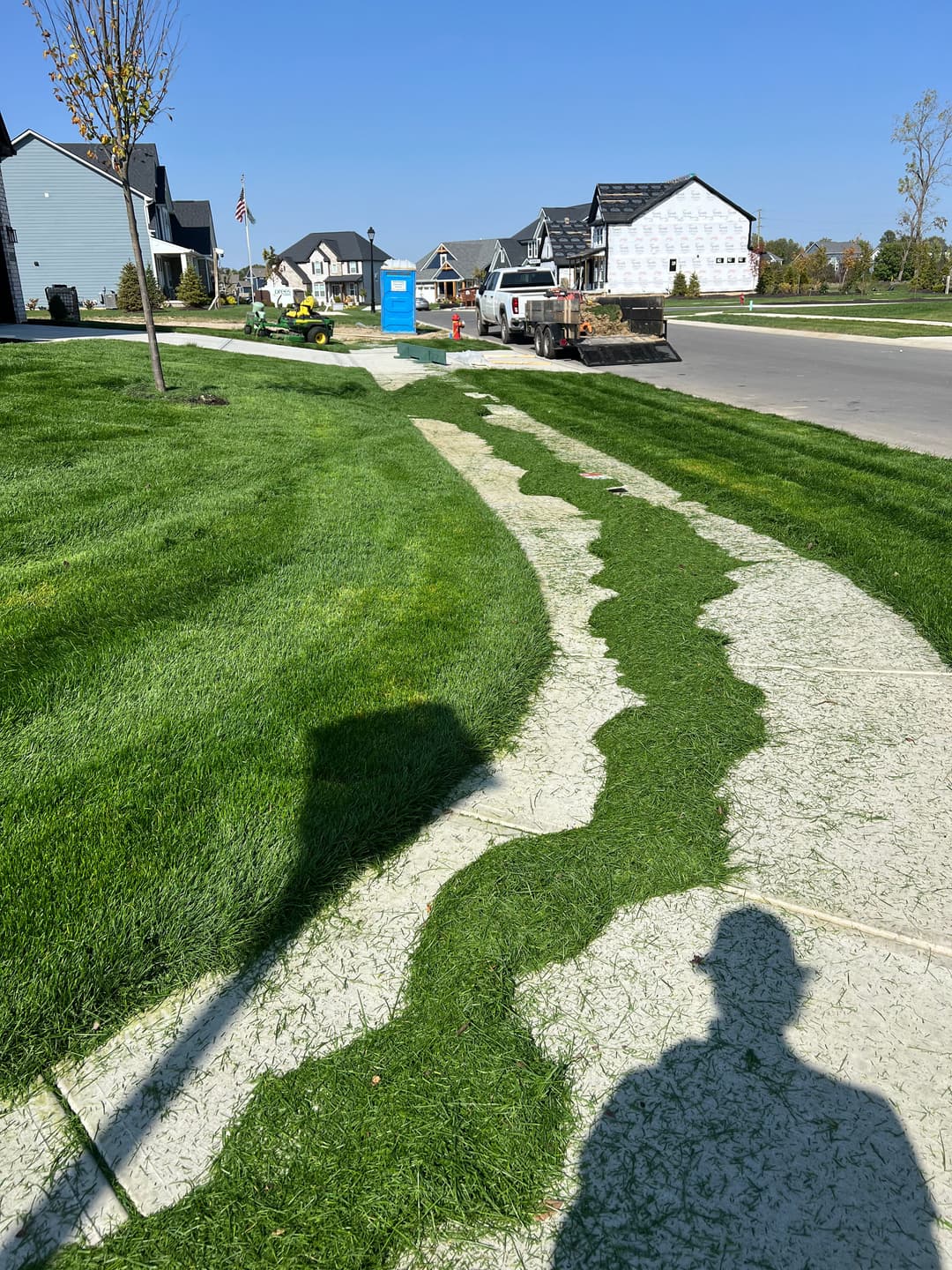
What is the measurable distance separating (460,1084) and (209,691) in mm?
2415

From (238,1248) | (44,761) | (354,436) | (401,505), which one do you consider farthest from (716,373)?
(238,1248)

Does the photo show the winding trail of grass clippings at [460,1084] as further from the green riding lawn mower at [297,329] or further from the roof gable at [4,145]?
the roof gable at [4,145]

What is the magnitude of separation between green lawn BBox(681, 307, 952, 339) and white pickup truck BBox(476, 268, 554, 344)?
379 inches

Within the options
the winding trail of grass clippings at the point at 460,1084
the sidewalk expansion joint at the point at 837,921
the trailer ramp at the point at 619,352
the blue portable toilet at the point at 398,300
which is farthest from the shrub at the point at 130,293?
the sidewalk expansion joint at the point at 837,921

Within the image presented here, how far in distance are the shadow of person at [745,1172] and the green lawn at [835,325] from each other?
29.2 meters

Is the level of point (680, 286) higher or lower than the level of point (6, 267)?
lower

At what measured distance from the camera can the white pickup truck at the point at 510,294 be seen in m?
27.3

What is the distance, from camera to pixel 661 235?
70.2 metres

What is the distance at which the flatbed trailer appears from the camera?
68.6 ft

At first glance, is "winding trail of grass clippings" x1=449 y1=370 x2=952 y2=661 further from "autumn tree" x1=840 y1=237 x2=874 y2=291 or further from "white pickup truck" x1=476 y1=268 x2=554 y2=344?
"autumn tree" x1=840 y1=237 x2=874 y2=291

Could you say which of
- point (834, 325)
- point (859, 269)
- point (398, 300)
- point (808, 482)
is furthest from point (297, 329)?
point (859, 269)

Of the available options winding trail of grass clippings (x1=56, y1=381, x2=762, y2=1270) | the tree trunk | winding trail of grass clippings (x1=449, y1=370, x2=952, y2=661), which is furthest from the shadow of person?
the tree trunk

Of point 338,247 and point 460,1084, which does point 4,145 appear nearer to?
point 460,1084

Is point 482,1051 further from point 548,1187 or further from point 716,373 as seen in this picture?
point 716,373
